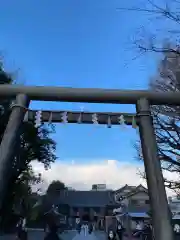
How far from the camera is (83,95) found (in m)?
7.82

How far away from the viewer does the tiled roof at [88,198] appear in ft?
156

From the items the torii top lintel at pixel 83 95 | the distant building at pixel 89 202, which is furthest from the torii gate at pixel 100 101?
the distant building at pixel 89 202

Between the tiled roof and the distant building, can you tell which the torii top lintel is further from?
the tiled roof

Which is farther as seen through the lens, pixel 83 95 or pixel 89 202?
pixel 89 202

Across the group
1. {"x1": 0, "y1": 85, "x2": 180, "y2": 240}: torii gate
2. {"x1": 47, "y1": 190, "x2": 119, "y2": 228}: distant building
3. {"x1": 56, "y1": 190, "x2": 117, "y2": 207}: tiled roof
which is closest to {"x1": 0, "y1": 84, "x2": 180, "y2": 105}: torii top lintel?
{"x1": 0, "y1": 85, "x2": 180, "y2": 240}: torii gate

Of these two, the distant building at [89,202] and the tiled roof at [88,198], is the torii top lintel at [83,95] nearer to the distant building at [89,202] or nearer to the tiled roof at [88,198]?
the distant building at [89,202]

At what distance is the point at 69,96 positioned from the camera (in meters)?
7.80

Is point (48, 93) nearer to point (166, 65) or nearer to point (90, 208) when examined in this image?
point (166, 65)

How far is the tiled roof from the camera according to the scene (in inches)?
1870

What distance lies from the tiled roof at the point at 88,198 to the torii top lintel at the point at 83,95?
→ 133 ft

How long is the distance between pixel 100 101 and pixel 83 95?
0.48 metres

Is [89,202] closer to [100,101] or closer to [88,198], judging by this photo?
[88,198]

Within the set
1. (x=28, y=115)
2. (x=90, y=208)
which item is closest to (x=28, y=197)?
(x=90, y=208)

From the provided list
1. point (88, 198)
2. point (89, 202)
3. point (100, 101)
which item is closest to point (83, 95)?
point (100, 101)
